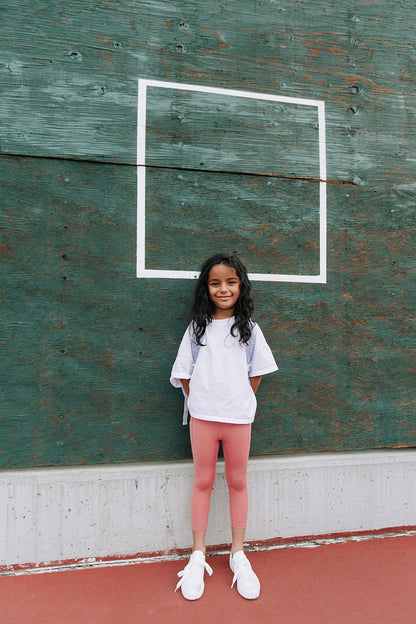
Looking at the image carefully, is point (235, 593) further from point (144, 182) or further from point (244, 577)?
point (144, 182)

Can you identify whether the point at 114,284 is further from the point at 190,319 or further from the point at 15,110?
the point at 15,110

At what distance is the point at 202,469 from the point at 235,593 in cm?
56

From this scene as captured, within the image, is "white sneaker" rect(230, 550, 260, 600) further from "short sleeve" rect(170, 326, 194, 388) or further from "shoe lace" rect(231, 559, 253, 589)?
"short sleeve" rect(170, 326, 194, 388)

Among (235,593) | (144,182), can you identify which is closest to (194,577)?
(235,593)

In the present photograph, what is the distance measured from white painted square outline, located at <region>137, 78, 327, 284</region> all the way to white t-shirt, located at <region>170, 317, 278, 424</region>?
1.47 feet

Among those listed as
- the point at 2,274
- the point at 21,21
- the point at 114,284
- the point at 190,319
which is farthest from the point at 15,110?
the point at 190,319

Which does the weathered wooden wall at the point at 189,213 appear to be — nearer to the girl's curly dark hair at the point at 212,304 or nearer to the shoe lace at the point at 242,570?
the girl's curly dark hair at the point at 212,304

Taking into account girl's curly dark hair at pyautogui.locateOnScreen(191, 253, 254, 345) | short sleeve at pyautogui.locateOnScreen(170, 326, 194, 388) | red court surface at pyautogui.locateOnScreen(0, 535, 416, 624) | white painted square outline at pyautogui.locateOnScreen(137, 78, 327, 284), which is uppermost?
white painted square outline at pyautogui.locateOnScreen(137, 78, 327, 284)

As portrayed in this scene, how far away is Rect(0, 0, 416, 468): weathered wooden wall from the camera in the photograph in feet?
7.86

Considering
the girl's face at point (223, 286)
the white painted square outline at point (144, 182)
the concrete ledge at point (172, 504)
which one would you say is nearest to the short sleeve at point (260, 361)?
the girl's face at point (223, 286)

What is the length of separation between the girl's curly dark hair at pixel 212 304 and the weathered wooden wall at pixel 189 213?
0.25m

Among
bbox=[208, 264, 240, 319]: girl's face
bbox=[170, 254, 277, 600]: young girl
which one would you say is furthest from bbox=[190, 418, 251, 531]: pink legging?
bbox=[208, 264, 240, 319]: girl's face

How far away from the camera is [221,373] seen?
218cm

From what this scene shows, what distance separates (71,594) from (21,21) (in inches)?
115
